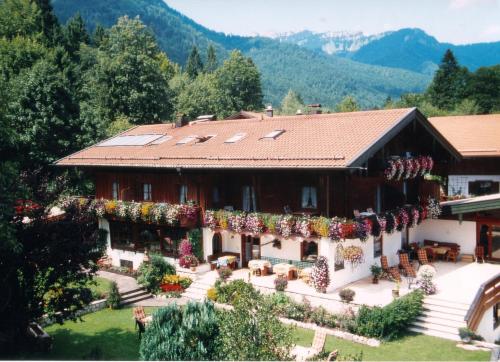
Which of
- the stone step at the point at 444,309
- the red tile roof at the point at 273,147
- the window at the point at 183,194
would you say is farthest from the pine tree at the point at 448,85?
the stone step at the point at 444,309

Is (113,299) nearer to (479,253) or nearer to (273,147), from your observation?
(273,147)

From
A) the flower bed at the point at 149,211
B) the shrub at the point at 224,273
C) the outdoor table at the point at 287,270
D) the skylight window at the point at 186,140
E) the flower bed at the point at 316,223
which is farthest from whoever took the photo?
the skylight window at the point at 186,140

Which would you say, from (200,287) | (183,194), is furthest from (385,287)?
(183,194)

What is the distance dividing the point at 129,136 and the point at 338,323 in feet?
65.0

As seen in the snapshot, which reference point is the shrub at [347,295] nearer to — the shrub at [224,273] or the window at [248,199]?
the shrub at [224,273]

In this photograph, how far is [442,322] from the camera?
1730cm

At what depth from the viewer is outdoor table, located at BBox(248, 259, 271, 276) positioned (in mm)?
22812

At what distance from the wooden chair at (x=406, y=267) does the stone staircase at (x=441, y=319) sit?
2992 mm

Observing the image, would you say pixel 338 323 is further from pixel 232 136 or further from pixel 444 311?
pixel 232 136

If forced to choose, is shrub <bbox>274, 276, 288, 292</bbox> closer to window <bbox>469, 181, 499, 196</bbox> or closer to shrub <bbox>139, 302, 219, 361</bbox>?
shrub <bbox>139, 302, 219, 361</bbox>

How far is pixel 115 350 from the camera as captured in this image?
16.0 meters

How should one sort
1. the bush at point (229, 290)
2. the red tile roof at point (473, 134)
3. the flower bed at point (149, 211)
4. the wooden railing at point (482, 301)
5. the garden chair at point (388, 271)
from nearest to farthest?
the wooden railing at point (482, 301)
the bush at point (229, 290)
the garden chair at point (388, 271)
the flower bed at point (149, 211)
the red tile roof at point (473, 134)

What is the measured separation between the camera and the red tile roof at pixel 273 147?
2042 cm

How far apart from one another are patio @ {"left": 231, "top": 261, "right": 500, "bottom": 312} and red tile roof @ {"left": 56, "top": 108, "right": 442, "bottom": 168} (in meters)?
5.23
